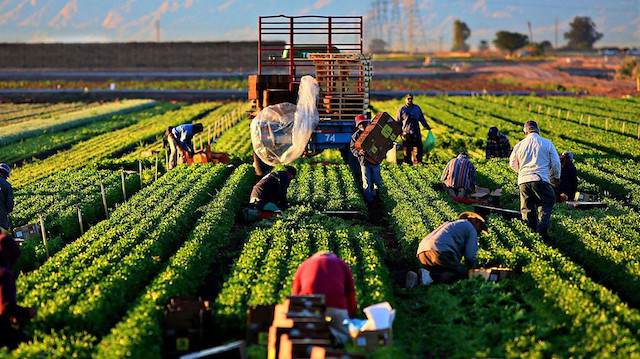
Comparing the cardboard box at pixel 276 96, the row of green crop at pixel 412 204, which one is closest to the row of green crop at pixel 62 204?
the cardboard box at pixel 276 96

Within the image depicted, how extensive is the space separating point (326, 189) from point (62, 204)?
6.22 metres

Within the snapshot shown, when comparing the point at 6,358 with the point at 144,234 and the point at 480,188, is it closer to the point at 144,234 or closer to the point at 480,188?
the point at 144,234

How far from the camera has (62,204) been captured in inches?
639

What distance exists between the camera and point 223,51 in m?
95.0

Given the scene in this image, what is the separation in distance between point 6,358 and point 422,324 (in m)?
5.12

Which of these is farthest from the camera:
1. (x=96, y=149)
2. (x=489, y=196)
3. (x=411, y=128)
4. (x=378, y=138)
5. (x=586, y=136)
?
(x=96, y=149)

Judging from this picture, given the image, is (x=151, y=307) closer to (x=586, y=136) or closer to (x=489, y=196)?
(x=489, y=196)

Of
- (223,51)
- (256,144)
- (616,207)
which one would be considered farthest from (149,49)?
(616,207)

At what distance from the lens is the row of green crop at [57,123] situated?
34250mm

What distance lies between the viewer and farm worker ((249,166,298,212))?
16.0 m

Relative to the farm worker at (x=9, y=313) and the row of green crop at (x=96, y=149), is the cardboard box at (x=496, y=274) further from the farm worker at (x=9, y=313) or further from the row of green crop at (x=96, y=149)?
the row of green crop at (x=96, y=149)

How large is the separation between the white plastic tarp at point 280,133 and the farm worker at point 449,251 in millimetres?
8811

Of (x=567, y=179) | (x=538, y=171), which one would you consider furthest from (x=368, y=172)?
(x=538, y=171)

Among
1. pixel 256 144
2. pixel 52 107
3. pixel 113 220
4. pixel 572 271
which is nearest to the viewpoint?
pixel 572 271
